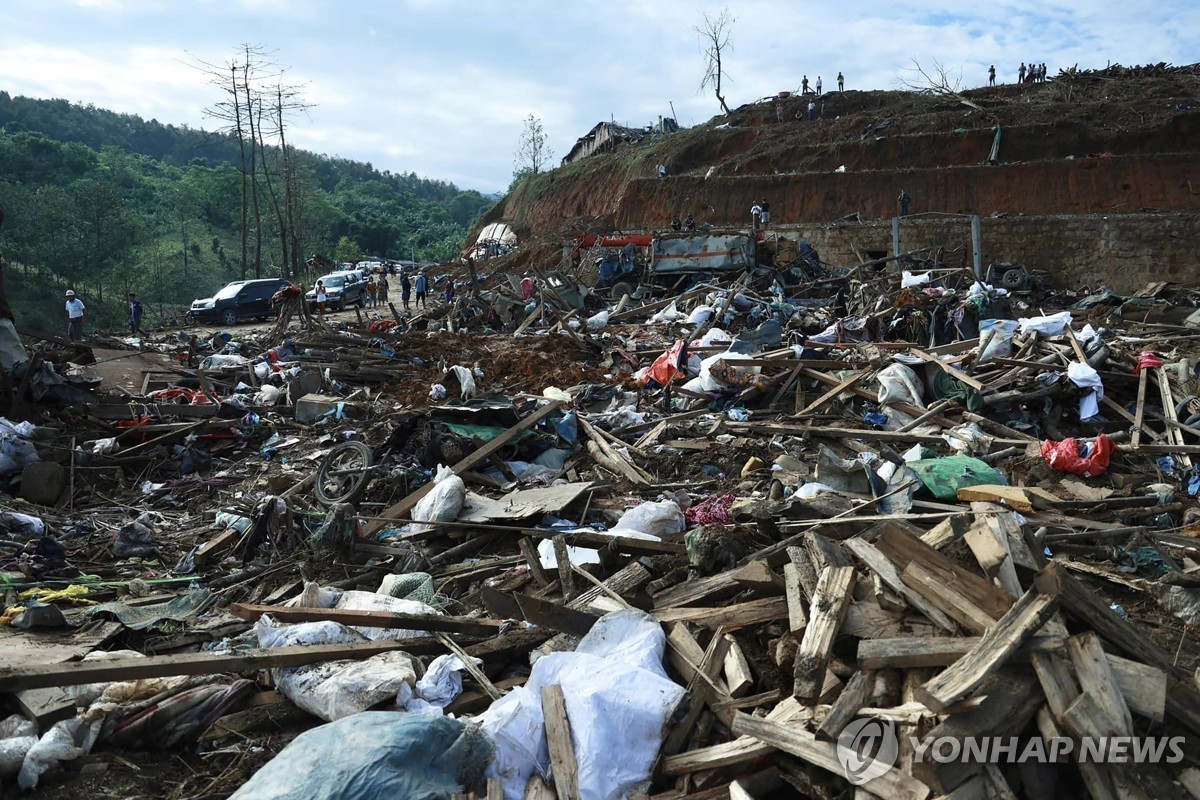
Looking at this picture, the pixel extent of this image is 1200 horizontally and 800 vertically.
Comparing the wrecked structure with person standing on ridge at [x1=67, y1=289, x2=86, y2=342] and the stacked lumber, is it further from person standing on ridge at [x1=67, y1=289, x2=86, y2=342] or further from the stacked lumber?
person standing on ridge at [x1=67, y1=289, x2=86, y2=342]

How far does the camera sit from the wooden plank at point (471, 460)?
5938 mm

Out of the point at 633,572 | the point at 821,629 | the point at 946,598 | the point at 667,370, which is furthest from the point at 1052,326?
the point at 821,629

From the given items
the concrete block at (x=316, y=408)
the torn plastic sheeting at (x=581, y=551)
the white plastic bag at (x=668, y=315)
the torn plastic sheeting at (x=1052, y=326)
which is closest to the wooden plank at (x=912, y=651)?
the torn plastic sheeting at (x=581, y=551)

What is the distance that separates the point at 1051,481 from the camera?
654cm

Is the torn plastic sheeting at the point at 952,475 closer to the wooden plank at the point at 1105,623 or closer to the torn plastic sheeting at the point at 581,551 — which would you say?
the torn plastic sheeting at the point at 581,551

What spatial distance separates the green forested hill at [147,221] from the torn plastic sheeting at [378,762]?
24.7 m

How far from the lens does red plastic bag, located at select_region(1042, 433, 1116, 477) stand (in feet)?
21.8

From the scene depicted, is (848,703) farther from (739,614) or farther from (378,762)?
(378,762)

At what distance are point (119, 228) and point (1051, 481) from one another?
106 feet

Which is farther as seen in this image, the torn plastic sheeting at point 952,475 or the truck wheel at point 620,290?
the truck wheel at point 620,290

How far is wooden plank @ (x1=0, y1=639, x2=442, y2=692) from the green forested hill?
76.6 feet

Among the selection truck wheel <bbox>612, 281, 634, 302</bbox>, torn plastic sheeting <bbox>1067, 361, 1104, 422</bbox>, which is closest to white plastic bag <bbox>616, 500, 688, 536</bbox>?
torn plastic sheeting <bbox>1067, 361, 1104, 422</bbox>

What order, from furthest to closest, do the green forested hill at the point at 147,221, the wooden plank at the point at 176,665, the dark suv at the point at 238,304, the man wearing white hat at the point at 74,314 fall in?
the green forested hill at the point at 147,221 → the dark suv at the point at 238,304 → the man wearing white hat at the point at 74,314 → the wooden plank at the point at 176,665

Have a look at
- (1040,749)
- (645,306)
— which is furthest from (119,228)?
(1040,749)
